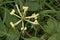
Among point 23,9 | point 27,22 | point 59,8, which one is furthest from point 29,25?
point 59,8

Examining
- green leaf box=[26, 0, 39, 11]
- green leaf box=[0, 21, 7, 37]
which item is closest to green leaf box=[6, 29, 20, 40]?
green leaf box=[0, 21, 7, 37]

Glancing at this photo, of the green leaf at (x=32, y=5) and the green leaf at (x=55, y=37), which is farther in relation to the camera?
the green leaf at (x=32, y=5)

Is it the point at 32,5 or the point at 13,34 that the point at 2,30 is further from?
the point at 32,5

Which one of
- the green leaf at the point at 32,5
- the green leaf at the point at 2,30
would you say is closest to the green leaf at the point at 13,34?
the green leaf at the point at 2,30

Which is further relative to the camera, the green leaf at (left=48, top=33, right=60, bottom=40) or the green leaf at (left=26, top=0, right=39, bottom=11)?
the green leaf at (left=26, top=0, right=39, bottom=11)

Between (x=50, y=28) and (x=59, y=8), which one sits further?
(x=59, y=8)

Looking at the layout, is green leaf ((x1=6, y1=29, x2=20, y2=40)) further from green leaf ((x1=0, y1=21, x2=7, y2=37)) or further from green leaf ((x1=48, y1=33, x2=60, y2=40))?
green leaf ((x1=48, y1=33, x2=60, y2=40))

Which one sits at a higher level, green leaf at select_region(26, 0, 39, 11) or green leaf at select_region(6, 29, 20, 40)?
green leaf at select_region(26, 0, 39, 11)

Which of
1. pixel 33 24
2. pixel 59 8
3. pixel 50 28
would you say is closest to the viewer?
pixel 50 28

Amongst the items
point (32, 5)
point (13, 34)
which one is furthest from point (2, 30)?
point (32, 5)

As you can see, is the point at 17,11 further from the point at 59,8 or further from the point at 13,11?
the point at 59,8

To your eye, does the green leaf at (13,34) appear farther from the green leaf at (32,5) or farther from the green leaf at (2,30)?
the green leaf at (32,5)
